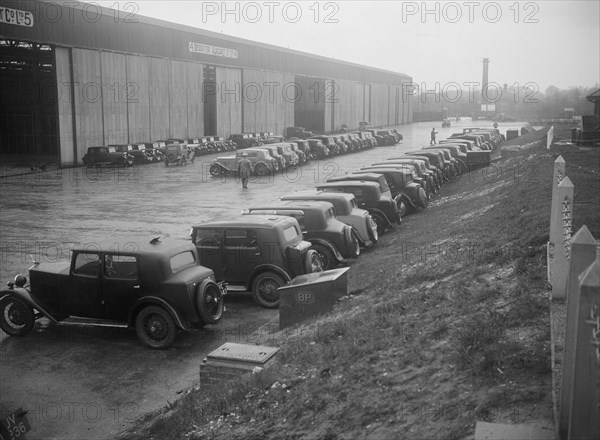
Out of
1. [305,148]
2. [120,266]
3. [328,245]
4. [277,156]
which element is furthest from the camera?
[305,148]

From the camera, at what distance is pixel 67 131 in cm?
4131

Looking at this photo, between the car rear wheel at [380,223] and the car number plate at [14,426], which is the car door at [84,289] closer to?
the car number plate at [14,426]

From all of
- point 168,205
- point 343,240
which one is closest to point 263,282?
point 343,240

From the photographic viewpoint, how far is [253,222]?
1227 centimetres

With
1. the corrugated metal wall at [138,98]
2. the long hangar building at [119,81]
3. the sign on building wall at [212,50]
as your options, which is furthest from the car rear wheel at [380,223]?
the sign on building wall at [212,50]

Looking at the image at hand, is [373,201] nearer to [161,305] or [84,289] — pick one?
[161,305]

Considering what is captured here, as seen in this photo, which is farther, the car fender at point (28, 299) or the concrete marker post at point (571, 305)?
the car fender at point (28, 299)

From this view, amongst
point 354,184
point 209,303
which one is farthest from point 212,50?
point 209,303

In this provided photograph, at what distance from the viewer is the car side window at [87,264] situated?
1016cm

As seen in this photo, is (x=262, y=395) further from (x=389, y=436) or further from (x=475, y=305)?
(x=475, y=305)

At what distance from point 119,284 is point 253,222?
10.1 ft

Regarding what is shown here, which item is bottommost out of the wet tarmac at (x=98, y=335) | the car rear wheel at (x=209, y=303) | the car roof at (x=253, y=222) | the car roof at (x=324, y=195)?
the wet tarmac at (x=98, y=335)

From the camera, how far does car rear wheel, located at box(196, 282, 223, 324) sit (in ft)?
32.4

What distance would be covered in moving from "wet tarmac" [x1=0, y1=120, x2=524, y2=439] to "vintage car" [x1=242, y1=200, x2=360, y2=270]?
2.28 metres
